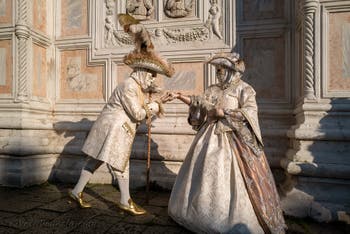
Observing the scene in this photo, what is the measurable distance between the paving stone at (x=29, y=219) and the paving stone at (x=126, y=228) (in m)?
0.73

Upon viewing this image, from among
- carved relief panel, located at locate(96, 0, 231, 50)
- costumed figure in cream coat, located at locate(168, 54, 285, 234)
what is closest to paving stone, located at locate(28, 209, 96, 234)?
costumed figure in cream coat, located at locate(168, 54, 285, 234)

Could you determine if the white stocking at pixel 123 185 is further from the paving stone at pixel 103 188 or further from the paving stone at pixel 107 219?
the paving stone at pixel 103 188

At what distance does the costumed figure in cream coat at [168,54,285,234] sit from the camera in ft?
7.76

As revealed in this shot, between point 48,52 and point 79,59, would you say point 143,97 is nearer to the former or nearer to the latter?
point 79,59

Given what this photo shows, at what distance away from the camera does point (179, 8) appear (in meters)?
4.40

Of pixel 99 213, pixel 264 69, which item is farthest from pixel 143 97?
pixel 264 69

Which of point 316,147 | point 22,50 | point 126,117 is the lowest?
point 316,147

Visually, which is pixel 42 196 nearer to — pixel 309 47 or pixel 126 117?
pixel 126 117

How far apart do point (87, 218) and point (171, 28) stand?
304 centimetres

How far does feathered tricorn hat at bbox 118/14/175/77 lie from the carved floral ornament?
4.55 ft

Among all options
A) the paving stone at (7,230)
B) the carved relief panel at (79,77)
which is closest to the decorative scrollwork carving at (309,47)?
the carved relief panel at (79,77)

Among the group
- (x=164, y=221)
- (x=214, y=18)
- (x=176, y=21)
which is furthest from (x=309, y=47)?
(x=164, y=221)

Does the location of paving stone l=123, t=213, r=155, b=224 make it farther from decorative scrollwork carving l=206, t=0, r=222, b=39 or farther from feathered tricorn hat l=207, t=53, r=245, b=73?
decorative scrollwork carving l=206, t=0, r=222, b=39

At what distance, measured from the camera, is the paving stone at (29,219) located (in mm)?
2731
